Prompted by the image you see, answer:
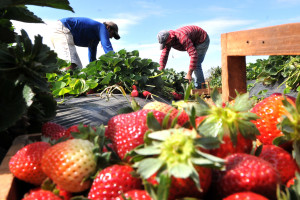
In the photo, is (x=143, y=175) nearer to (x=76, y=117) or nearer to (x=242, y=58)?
(x=242, y=58)

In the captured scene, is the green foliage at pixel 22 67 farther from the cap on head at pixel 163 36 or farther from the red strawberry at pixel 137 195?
the cap on head at pixel 163 36

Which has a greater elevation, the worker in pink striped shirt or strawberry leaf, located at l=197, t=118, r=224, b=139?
the worker in pink striped shirt

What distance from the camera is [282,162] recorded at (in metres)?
0.65

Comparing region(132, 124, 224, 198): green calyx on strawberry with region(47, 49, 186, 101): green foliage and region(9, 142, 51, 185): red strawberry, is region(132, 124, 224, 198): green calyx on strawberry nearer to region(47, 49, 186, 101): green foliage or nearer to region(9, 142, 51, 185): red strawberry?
region(9, 142, 51, 185): red strawberry

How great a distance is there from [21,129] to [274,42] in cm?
147

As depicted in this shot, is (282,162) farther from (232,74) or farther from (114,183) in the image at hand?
(232,74)

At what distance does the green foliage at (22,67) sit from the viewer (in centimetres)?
104

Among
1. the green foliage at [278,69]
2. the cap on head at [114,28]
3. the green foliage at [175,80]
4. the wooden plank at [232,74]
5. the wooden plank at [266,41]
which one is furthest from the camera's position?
the cap on head at [114,28]

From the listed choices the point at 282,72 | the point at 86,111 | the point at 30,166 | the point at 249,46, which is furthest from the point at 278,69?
the point at 30,166

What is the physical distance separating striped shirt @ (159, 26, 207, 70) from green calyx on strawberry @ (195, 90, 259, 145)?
5950mm

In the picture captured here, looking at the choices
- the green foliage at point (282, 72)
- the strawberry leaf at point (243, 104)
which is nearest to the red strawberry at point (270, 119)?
→ the strawberry leaf at point (243, 104)

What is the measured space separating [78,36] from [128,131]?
533 centimetres

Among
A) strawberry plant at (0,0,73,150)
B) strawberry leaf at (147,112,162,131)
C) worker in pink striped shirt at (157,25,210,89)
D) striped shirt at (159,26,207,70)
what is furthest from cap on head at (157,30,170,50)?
strawberry leaf at (147,112,162,131)

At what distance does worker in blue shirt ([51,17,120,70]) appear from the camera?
505cm
